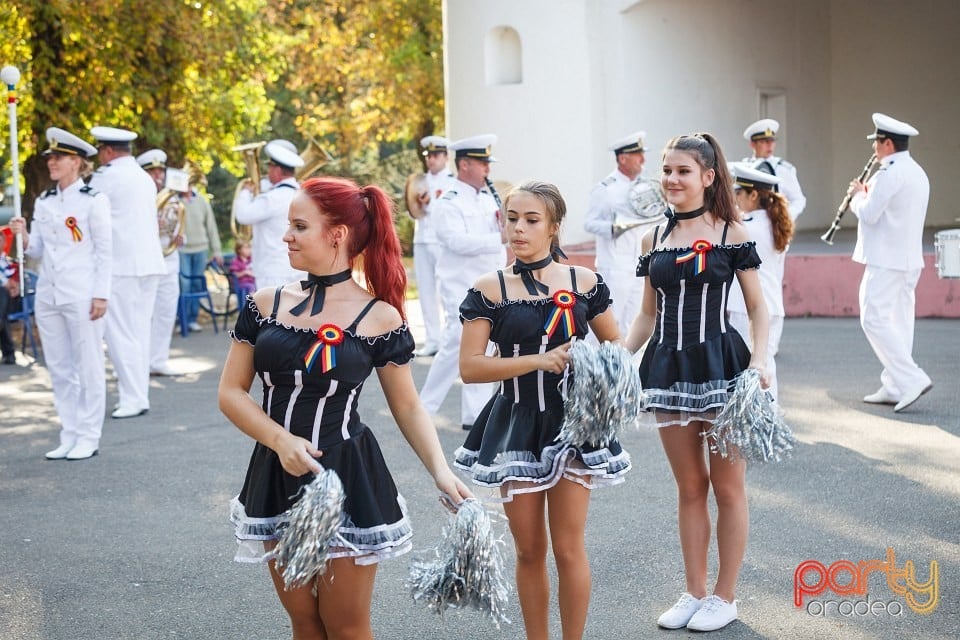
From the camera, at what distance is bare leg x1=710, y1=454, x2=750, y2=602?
4.83 meters

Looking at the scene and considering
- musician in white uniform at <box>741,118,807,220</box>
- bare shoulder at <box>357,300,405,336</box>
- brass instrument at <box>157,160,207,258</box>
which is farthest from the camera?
brass instrument at <box>157,160,207,258</box>

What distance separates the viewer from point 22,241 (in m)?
8.71

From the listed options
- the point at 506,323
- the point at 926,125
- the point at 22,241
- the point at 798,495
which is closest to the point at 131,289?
the point at 22,241

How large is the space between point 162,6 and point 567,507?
12638 mm

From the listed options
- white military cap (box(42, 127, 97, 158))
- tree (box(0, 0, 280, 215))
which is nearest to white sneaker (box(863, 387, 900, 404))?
white military cap (box(42, 127, 97, 158))

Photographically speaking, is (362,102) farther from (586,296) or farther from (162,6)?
(586,296)

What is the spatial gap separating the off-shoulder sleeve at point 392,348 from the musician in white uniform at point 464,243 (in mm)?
4912

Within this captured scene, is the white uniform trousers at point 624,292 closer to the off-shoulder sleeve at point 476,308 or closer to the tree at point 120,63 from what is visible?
the off-shoulder sleeve at point 476,308

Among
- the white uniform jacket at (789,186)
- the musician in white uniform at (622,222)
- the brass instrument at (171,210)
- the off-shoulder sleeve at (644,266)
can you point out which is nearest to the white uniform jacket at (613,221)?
the musician in white uniform at (622,222)

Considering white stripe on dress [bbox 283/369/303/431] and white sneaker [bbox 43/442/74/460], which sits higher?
white stripe on dress [bbox 283/369/303/431]

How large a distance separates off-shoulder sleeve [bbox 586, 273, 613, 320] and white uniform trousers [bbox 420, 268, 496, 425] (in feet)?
14.0

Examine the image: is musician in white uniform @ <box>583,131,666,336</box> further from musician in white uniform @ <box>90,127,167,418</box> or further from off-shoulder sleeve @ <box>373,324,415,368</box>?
off-shoulder sleeve @ <box>373,324,415,368</box>

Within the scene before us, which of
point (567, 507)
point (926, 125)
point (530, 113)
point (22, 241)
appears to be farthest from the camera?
point (926, 125)

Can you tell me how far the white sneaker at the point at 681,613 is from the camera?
483 cm
